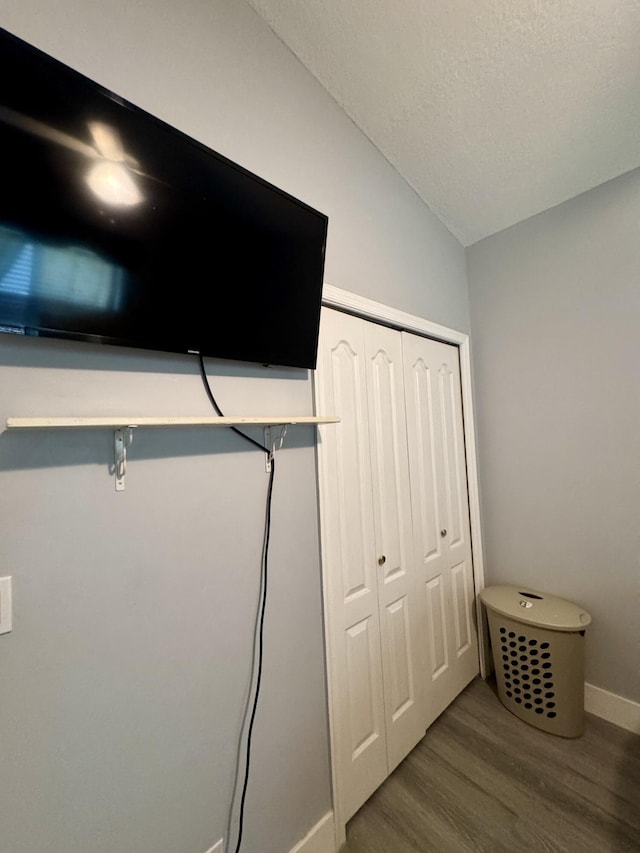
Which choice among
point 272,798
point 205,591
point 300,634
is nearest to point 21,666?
point 205,591

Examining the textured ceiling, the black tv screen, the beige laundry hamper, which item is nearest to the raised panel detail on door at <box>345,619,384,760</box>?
the beige laundry hamper

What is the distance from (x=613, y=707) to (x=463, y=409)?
1782mm

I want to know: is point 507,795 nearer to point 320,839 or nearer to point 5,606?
point 320,839

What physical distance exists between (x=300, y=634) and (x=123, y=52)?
6.14 feet

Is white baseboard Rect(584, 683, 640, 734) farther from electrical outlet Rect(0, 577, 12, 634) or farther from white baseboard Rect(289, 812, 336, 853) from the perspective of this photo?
electrical outlet Rect(0, 577, 12, 634)

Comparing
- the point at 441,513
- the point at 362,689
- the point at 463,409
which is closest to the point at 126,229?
the point at 362,689

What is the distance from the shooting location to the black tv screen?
2.16 feet

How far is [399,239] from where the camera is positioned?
177 centimetres

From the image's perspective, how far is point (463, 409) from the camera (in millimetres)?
2193

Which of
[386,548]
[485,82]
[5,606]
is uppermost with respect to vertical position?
[485,82]

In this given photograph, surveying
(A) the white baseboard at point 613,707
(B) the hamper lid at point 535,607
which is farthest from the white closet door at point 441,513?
(A) the white baseboard at point 613,707

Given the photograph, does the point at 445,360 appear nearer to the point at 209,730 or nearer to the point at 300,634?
the point at 300,634

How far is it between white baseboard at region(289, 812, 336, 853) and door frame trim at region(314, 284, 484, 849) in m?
0.03

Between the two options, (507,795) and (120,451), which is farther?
(507,795)
